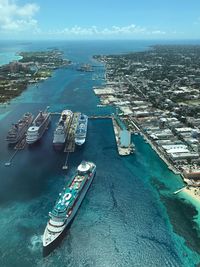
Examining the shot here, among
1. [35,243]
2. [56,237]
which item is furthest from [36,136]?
[56,237]

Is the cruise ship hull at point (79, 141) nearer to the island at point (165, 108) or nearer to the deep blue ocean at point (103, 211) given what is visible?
the deep blue ocean at point (103, 211)

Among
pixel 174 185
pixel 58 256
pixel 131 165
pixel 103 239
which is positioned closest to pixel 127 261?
pixel 103 239

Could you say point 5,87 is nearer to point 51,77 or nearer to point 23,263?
point 51,77

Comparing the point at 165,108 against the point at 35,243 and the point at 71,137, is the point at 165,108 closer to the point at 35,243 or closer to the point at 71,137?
the point at 71,137

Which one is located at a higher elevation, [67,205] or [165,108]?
[67,205]

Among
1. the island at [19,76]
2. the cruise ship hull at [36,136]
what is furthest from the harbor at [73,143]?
the island at [19,76]

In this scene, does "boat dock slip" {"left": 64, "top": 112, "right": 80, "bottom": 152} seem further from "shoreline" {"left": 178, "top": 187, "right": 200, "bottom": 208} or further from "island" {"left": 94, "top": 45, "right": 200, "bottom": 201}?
"shoreline" {"left": 178, "top": 187, "right": 200, "bottom": 208}

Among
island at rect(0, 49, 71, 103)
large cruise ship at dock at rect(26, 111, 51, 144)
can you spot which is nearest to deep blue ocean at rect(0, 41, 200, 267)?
large cruise ship at dock at rect(26, 111, 51, 144)
